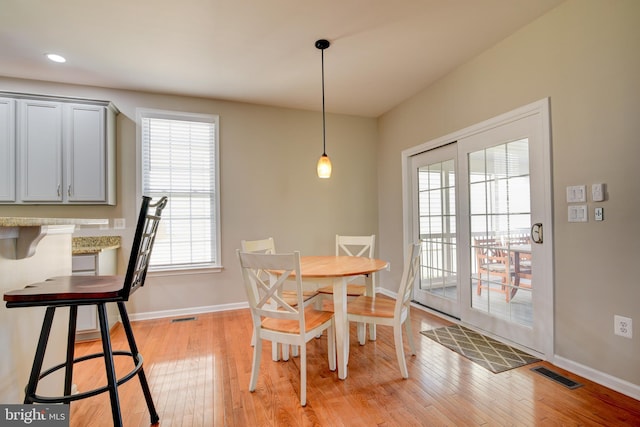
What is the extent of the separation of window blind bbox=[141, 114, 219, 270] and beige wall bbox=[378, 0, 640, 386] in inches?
130

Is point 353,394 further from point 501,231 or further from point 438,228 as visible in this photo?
point 438,228

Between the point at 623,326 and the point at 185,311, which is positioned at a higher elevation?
the point at 623,326

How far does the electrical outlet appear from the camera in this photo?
6.01 feet

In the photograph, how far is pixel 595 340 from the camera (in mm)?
2002

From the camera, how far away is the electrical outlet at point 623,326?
183cm

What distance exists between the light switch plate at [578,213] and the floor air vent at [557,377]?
1.11 m

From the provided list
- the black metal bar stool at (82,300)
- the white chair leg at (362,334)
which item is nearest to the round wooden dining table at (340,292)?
the white chair leg at (362,334)

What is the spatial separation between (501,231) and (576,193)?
71 cm

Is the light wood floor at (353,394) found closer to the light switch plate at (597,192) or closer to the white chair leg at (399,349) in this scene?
the white chair leg at (399,349)

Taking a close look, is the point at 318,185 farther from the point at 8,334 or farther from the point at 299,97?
the point at 8,334

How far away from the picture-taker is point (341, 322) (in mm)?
2131

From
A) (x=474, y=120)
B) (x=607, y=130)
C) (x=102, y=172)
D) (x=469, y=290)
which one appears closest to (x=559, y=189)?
(x=607, y=130)

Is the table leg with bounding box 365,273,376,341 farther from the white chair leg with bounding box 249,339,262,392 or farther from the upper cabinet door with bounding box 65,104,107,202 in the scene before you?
the upper cabinet door with bounding box 65,104,107,202

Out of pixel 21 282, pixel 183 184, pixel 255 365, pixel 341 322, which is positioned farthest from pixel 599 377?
pixel 183 184
